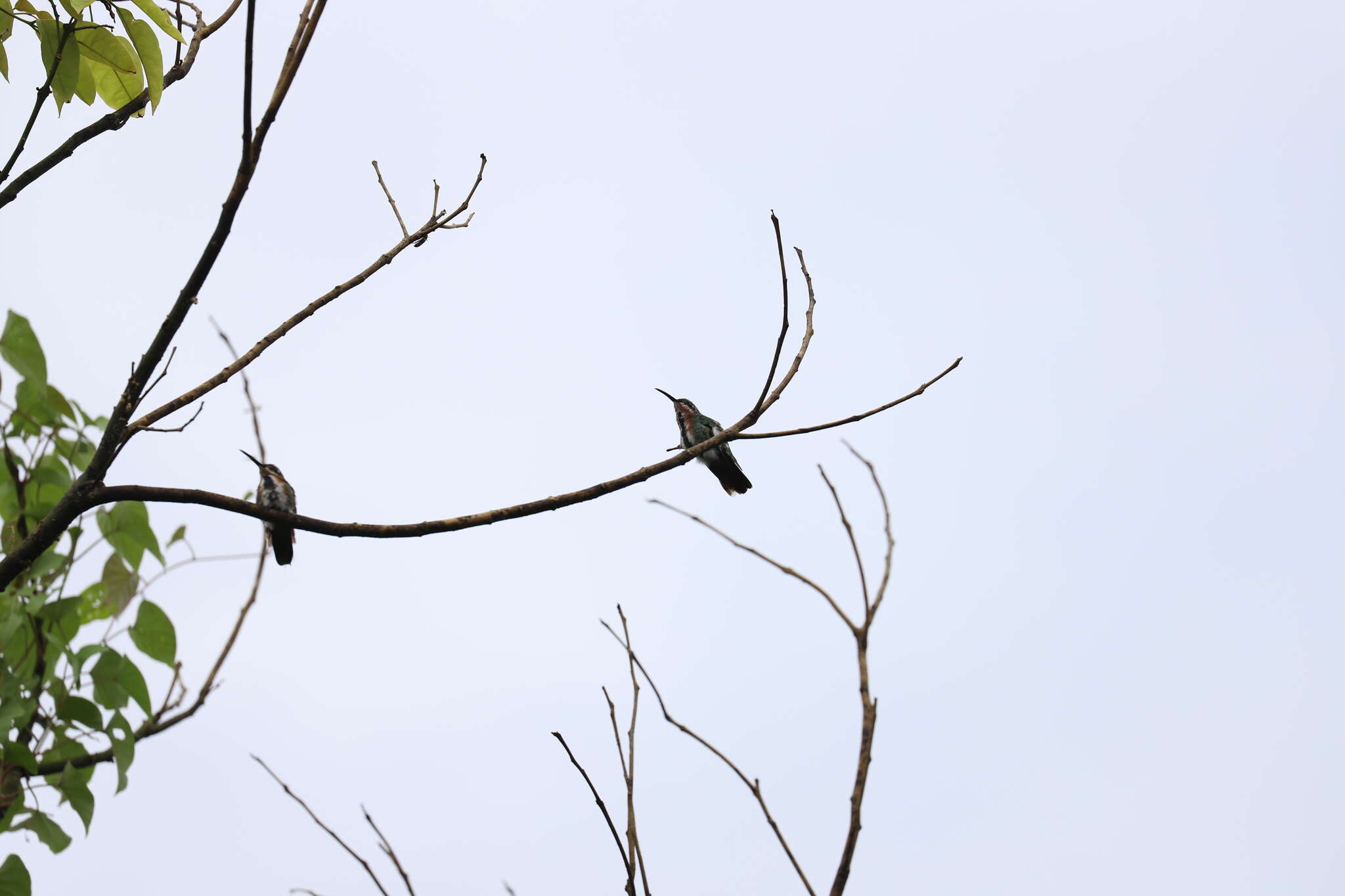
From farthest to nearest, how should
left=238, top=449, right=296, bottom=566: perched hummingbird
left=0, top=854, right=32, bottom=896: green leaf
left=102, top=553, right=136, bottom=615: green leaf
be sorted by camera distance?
1. left=238, top=449, right=296, bottom=566: perched hummingbird
2. left=102, top=553, right=136, bottom=615: green leaf
3. left=0, top=854, right=32, bottom=896: green leaf

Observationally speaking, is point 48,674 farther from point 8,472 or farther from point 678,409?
point 678,409

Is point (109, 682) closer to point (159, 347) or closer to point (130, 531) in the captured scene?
point (130, 531)

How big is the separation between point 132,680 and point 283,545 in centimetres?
303

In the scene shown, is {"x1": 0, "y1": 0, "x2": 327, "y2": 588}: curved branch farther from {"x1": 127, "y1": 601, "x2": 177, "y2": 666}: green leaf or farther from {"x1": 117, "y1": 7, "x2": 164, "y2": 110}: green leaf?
{"x1": 127, "y1": 601, "x2": 177, "y2": 666}: green leaf

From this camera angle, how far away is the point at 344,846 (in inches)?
89.3

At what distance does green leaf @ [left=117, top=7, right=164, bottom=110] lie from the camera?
2691 millimetres

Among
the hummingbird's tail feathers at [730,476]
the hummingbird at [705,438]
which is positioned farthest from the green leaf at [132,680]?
the hummingbird's tail feathers at [730,476]

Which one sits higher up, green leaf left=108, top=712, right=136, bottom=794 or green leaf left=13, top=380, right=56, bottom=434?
green leaf left=13, top=380, right=56, bottom=434

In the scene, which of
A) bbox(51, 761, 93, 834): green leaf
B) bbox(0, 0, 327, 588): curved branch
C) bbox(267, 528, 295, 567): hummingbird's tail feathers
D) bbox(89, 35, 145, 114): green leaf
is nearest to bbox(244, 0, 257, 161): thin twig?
bbox(0, 0, 327, 588): curved branch

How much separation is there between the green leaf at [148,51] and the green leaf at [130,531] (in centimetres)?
182

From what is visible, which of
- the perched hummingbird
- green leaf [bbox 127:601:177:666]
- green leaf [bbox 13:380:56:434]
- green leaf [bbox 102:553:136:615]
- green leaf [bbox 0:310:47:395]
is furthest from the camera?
the perched hummingbird

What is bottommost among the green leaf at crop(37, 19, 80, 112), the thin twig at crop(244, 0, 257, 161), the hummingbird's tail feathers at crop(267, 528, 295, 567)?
the thin twig at crop(244, 0, 257, 161)

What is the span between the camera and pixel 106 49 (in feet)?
9.09

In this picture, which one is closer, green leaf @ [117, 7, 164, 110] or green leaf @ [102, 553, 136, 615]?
green leaf @ [117, 7, 164, 110]
